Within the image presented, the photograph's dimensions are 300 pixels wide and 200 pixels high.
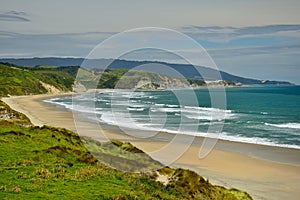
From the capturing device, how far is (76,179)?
12344 millimetres

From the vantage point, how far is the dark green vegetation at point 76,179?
10914 millimetres

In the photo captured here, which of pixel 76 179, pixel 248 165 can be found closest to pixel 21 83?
pixel 248 165

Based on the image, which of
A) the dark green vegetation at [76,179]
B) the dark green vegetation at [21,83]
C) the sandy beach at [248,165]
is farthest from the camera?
the dark green vegetation at [21,83]

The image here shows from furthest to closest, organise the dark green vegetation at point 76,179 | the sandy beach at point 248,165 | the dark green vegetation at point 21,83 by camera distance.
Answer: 1. the dark green vegetation at point 21,83
2. the sandy beach at point 248,165
3. the dark green vegetation at point 76,179

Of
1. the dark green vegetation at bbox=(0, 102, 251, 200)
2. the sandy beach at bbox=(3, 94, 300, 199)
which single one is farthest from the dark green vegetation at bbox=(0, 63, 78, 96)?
the dark green vegetation at bbox=(0, 102, 251, 200)

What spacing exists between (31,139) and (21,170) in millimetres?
6699

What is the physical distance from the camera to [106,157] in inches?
687

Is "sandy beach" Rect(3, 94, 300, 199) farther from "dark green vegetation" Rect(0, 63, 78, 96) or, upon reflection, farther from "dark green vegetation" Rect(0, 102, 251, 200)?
"dark green vegetation" Rect(0, 63, 78, 96)

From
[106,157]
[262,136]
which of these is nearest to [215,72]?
[106,157]

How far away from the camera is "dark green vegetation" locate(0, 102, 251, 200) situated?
10.9 metres

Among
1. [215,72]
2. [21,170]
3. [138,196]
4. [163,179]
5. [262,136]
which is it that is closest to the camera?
[138,196]

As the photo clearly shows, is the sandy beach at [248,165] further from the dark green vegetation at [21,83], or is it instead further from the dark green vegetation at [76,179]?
the dark green vegetation at [21,83]

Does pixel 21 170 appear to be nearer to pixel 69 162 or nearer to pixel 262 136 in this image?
pixel 69 162

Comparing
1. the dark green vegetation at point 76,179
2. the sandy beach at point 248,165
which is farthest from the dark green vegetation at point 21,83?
the dark green vegetation at point 76,179
